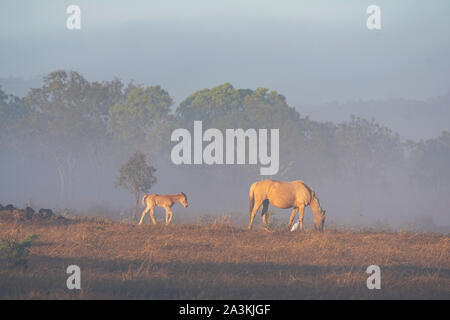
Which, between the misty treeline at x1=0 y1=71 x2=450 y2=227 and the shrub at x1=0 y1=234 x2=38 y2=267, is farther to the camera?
the misty treeline at x1=0 y1=71 x2=450 y2=227

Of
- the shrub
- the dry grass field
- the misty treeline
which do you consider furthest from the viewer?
the misty treeline

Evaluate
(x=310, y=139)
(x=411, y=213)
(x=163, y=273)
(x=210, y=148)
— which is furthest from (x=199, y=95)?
(x=163, y=273)

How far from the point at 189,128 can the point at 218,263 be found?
50559 millimetres

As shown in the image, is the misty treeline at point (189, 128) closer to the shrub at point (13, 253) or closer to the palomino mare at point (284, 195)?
the palomino mare at point (284, 195)

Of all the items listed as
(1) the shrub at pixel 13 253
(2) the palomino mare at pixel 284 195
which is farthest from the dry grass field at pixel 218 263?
(2) the palomino mare at pixel 284 195

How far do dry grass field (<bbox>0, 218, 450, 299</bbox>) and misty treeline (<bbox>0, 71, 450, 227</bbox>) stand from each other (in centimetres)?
3615

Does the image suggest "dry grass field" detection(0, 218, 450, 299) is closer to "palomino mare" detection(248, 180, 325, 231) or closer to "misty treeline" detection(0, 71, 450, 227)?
"palomino mare" detection(248, 180, 325, 231)

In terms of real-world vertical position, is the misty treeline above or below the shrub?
above

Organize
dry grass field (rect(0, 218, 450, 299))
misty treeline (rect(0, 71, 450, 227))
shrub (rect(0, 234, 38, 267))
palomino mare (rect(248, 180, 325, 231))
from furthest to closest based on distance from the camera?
misty treeline (rect(0, 71, 450, 227)) → palomino mare (rect(248, 180, 325, 231)) → shrub (rect(0, 234, 38, 267)) → dry grass field (rect(0, 218, 450, 299))

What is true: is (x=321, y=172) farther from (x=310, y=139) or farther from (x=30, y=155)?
(x=30, y=155)

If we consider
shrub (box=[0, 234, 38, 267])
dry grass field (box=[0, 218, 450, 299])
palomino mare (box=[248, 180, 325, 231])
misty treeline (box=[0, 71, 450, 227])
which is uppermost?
misty treeline (box=[0, 71, 450, 227])

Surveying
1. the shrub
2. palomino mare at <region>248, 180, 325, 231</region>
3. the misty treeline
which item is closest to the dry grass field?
the shrub

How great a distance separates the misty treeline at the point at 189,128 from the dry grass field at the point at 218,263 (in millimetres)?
36151

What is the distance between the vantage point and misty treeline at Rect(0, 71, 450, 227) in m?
58.6
